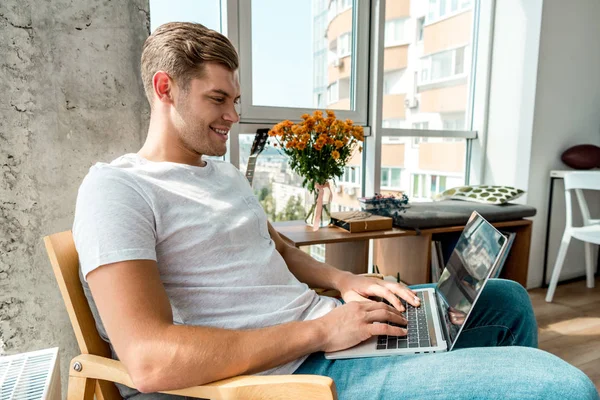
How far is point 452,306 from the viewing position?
96cm

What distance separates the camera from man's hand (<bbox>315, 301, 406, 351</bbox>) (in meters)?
0.86

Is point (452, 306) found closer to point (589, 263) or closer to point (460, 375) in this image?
point (460, 375)

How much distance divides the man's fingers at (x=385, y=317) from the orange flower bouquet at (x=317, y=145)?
35.5 inches

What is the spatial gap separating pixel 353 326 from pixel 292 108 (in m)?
1.60

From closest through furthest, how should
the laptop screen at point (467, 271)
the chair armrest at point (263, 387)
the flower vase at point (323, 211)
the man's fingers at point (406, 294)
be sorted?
the chair armrest at point (263, 387)
the laptop screen at point (467, 271)
the man's fingers at point (406, 294)
the flower vase at point (323, 211)

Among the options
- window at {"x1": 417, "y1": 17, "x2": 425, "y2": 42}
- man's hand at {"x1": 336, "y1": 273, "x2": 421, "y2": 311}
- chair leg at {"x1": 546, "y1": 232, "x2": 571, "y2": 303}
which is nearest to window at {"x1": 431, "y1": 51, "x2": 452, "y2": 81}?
window at {"x1": 417, "y1": 17, "x2": 425, "y2": 42}

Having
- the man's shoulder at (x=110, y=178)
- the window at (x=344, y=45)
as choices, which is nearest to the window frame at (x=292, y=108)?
the window at (x=344, y=45)

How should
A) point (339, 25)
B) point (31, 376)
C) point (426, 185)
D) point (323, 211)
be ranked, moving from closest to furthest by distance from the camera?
point (31, 376)
point (323, 211)
point (339, 25)
point (426, 185)

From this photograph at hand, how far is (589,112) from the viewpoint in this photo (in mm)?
2877

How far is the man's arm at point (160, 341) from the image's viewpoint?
0.69 meters

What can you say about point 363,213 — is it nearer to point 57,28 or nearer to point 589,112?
point 57,28

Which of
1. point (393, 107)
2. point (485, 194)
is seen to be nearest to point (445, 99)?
point (393, 107)

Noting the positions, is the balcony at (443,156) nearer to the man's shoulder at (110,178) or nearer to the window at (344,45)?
the window at (344,45)

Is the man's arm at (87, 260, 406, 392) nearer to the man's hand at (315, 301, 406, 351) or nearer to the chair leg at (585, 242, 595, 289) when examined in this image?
the man's hand at (315, 301, 406, 351)
